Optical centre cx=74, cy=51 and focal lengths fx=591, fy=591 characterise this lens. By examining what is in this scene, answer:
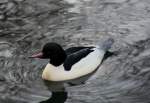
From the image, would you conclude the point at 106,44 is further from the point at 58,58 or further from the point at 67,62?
the point at 58,58

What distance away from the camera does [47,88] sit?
11.1 metres

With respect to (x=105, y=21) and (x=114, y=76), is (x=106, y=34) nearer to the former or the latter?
(x=105, y=21)

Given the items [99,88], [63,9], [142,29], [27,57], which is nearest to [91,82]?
[99,88]

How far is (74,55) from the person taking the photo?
11359 millimetres

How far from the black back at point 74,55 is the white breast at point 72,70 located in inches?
2.5

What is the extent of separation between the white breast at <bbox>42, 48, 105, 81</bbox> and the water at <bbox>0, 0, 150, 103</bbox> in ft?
0.55

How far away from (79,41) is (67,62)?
112 centimetres

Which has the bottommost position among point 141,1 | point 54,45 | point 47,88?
point 47,88

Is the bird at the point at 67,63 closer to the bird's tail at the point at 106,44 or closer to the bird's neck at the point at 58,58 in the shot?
the bird's neck at the point at 58,58

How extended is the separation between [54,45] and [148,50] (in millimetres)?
2021

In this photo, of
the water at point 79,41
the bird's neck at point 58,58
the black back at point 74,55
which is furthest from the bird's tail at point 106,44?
the bird's neck at point 58,58

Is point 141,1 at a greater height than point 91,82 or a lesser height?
greater

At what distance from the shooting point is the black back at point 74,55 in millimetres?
11312

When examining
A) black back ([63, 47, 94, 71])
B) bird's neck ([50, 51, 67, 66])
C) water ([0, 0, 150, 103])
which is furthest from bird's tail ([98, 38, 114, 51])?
bird's neck ([50, 51, 67, 66])
